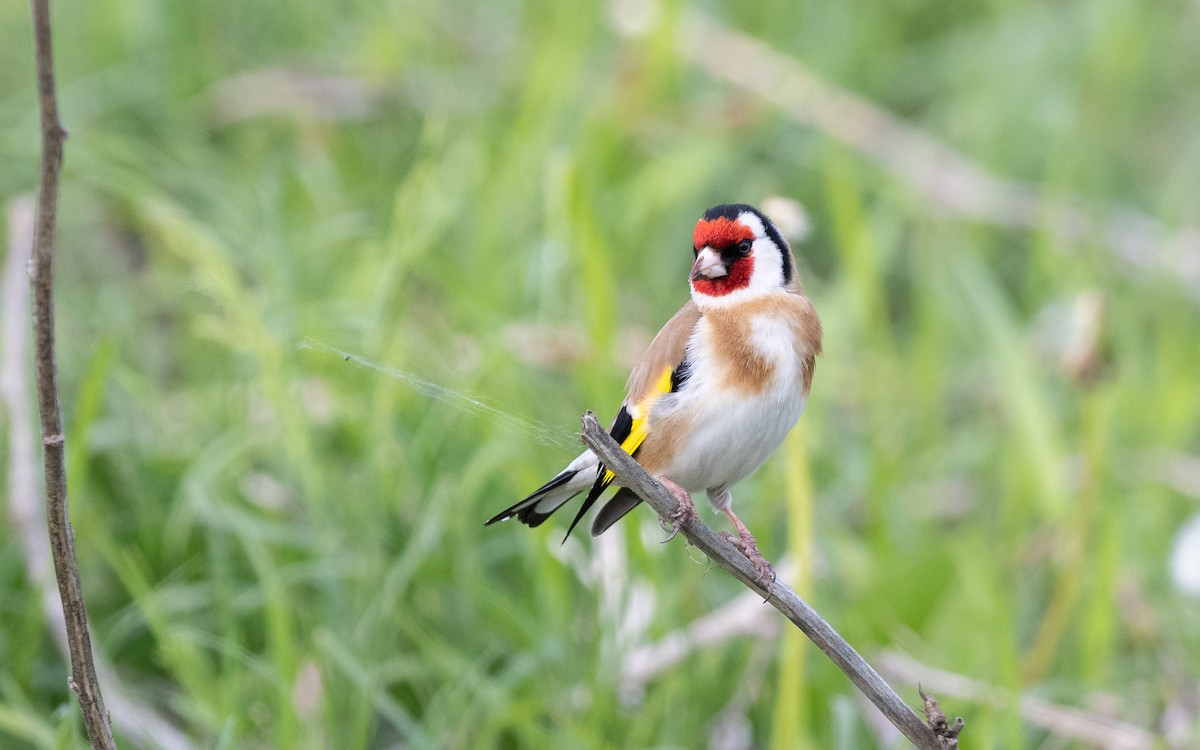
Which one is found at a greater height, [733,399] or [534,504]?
[733,399]

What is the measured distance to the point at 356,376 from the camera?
372 centimetres

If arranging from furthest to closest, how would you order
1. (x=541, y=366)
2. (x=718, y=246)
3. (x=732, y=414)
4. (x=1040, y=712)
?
1. (x=541, y=366)
2. (x=1040, y=712)
3. (x=732, y=414)
4. (x=718, y=246)

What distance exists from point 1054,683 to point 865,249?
1.61 metres

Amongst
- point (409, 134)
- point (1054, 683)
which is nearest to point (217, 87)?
point (409, 134)

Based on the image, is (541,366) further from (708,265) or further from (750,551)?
(708,265)

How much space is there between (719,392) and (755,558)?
237 millimetres

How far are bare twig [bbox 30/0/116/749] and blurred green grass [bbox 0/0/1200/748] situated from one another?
446mm

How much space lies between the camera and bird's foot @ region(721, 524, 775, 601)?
1.58 metres

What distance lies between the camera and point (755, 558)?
6.30 ft

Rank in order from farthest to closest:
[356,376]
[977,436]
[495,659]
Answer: [977,436] < [356,376] < [495,659]

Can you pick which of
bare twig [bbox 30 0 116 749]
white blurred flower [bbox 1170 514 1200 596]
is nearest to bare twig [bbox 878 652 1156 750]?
white blurred flower [bbox 1170 514 1200 596]

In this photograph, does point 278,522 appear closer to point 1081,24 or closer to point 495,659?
point 495,659

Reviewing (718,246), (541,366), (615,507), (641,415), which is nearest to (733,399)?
(641,415)

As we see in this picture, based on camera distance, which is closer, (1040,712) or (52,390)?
(52,390)
